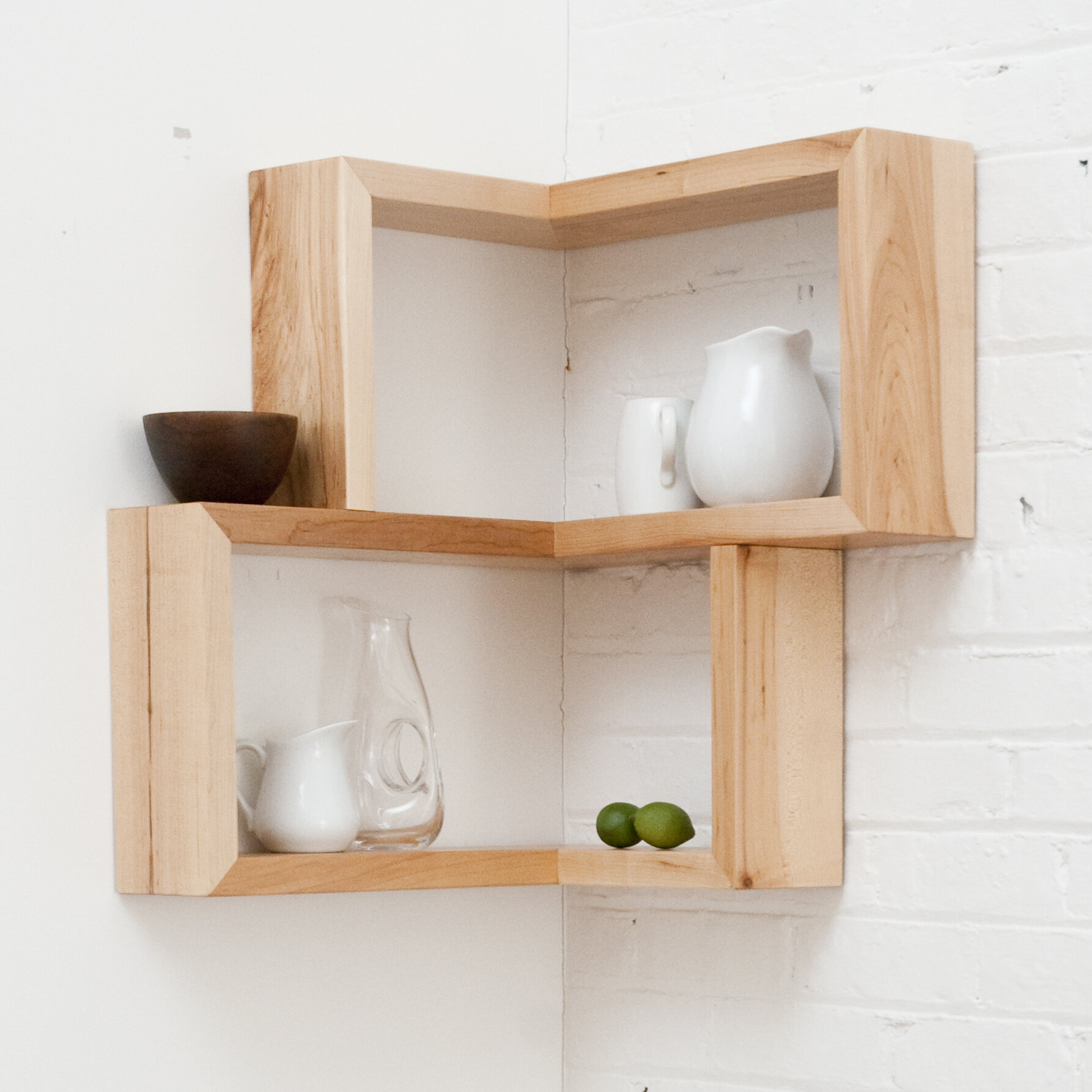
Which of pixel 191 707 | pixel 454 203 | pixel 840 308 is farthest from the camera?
pixel 454 203

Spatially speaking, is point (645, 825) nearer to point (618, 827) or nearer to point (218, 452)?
point (618, 827)

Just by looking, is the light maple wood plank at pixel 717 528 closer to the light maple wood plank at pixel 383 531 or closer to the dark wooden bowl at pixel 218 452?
the light maple wood plank at pixel 383 531

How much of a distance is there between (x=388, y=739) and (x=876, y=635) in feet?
1.45

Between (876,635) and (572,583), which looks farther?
(572,583)

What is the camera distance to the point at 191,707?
1353 millimetres

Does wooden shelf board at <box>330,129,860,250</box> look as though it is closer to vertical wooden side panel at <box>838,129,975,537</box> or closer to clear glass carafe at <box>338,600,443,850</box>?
vertical wooden side panel at <box>838,129,975,537</box>

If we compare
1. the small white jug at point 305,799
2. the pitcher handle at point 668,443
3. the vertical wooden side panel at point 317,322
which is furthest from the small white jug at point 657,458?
the small white jug at point 305,799

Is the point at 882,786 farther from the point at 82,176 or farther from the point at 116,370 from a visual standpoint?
the point at 82,176

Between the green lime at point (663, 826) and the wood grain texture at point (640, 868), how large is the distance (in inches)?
0.5

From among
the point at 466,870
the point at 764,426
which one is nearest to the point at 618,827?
the point at 466,870

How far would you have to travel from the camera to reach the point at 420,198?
1.54 meters

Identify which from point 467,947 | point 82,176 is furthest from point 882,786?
point 82,176

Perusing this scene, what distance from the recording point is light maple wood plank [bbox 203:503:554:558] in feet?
4.55

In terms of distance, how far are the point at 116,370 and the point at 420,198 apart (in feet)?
1.04
